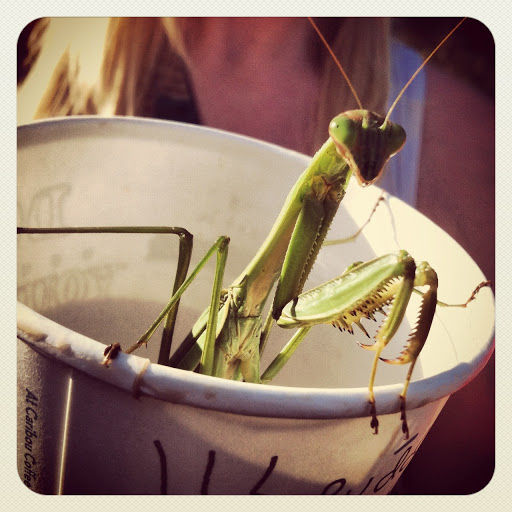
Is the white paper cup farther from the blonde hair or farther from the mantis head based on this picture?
the mantis head

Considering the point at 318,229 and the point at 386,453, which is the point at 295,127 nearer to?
the point at 318,229

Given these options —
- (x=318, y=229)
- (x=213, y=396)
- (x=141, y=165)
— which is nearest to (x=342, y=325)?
(x=318, y=229)

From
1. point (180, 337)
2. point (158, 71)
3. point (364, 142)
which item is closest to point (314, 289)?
point (364, 142)

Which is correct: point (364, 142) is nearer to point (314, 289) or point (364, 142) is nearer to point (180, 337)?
point (314, 289)

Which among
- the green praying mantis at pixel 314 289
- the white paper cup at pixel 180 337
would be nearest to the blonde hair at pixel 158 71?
the white paper cup at pixel 180 337

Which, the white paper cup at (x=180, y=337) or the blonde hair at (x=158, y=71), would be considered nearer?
the white paper cup at (x=180, y=337)

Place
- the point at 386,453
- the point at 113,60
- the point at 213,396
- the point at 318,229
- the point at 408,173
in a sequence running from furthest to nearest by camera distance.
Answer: the point at 408,173, the point at 113,60, the point at 318,229, the point at 386,453, the point at 213,396

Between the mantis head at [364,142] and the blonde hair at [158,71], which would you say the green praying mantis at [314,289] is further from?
the blonde hair at [158,71]
